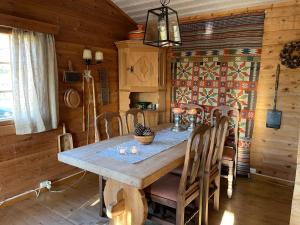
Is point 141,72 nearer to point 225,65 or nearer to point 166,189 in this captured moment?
point 225,65

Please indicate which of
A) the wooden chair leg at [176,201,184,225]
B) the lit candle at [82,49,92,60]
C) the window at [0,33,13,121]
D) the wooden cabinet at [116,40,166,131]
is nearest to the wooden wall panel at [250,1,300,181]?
the wooden cabinet at [116,40,166,131]

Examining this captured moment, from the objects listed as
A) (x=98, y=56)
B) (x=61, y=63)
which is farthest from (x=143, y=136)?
(x=98, y=56)

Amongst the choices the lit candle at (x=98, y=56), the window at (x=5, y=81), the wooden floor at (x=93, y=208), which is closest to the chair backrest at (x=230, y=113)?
the wooden floor at (x=93, y=208)

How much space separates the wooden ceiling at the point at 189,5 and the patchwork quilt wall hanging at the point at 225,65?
15 centimetres

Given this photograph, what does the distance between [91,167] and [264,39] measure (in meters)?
2.71

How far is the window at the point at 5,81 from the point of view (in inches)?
92.0

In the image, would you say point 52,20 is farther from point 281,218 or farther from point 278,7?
point 281,218

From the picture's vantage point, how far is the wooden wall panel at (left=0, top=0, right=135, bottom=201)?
238 cm

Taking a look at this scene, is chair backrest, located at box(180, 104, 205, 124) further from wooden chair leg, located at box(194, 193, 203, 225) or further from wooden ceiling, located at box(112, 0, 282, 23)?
wooden chair leg, located at box(194, 193, 203, 225)

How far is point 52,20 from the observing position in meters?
2.65

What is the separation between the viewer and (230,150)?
8.91 ft

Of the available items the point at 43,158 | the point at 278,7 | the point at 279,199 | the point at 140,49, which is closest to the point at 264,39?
the point at 278,7

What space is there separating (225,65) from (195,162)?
1.96 m

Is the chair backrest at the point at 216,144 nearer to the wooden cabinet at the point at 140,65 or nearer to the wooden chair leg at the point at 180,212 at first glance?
the wooden chair leg at the point at 180,212
